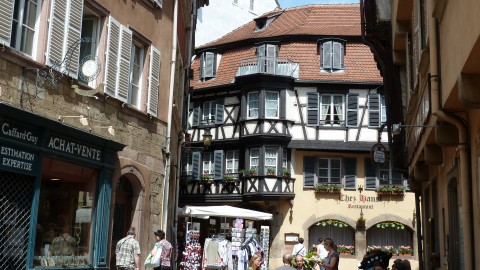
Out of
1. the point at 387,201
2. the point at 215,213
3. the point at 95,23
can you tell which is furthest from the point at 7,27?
the point at 387,201

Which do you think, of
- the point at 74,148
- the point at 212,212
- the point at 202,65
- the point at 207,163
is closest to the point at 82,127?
the point at 74,148

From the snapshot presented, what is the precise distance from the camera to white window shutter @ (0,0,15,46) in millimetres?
9164

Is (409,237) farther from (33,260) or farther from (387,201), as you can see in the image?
(33,260)

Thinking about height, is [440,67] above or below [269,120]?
below

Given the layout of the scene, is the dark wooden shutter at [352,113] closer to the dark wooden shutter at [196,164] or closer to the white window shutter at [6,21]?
the dark wooden shutter at [196,164]

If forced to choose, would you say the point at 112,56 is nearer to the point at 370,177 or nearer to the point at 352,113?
the point at 352,113

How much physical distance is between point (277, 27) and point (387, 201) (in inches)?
431

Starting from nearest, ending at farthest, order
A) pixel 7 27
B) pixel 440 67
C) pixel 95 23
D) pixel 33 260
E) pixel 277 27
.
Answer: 1. pixel 440 67
2. pixel 7 27
3. pixel 33 260
4. pixel 95 23
5. pixel 277 27

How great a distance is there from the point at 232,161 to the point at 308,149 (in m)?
3.90

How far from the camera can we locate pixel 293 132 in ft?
101

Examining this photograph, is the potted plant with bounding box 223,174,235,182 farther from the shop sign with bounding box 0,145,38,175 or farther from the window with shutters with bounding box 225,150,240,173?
the shop sign with bounding box 0,145,38,175

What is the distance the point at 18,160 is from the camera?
9.60 meters

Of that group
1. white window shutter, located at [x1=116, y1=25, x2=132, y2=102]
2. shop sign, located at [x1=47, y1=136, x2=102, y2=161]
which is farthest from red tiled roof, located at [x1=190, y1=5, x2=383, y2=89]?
shop sign, located at [x1=47, y1=136, x2=102, y2=161]

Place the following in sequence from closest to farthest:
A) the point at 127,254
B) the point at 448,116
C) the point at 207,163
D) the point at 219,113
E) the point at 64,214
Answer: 1. the point at 448,116
2. the point at 64,214
3. the point at 127,254
4. the point at 219,113
5. the point at 207,163
